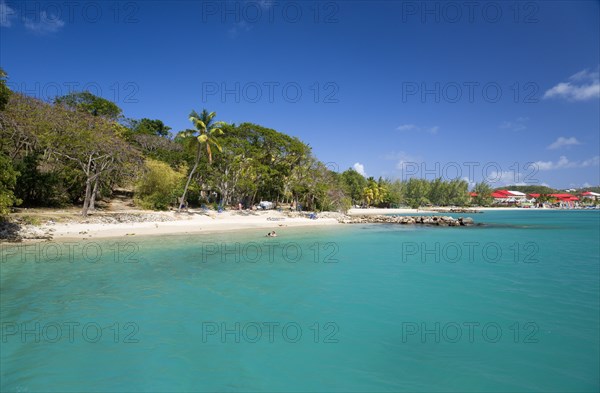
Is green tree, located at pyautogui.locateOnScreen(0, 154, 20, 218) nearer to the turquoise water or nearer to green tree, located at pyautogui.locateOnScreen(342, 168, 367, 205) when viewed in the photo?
the turquoise water

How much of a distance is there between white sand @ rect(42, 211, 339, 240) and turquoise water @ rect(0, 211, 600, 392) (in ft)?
19.1

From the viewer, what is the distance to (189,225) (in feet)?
89.8

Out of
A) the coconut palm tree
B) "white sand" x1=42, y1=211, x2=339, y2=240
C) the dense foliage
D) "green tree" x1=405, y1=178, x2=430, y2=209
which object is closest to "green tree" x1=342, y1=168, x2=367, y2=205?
"green tree" x1=405, y1=178, x2=430, y2=209

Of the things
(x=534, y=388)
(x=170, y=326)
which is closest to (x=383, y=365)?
(x=534, y=388)

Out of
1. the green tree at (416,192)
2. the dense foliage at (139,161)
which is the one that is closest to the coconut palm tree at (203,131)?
the dense foliage at (139,161)

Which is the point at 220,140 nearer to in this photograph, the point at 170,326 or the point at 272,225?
the point at 272,225

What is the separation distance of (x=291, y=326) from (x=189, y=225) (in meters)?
21.7

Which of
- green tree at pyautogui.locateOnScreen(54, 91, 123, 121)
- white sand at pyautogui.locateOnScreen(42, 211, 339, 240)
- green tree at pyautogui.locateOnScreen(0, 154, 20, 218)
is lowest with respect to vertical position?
white sand at pyautogui.locateOnScreen(42, 211, 339, 240)

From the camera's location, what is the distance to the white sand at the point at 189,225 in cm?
2086

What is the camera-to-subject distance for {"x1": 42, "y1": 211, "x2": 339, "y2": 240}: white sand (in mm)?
20859

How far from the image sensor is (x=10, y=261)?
533 inches

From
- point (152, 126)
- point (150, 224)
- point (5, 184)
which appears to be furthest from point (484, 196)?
point (5, 184)

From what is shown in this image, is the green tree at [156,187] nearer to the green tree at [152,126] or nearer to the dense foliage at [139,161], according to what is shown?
the dense foliage at [139,161]

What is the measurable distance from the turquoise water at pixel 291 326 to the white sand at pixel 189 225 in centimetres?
583
